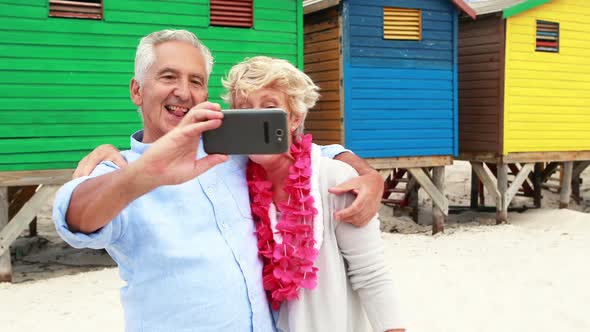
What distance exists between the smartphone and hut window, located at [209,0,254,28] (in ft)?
27.8

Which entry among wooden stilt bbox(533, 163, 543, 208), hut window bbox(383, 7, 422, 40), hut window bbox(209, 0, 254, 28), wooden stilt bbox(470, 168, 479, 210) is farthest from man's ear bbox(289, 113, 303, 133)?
wooden stilt bbox(533, 163, 543, 208)

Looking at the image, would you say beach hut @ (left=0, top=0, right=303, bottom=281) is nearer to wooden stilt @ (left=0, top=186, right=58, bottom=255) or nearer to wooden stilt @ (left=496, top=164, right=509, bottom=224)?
wooden stilt @ (left=0, top=186, right=58, bottom=255)

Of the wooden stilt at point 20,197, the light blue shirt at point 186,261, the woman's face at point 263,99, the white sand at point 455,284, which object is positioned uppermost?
the woman's face at point 263,99

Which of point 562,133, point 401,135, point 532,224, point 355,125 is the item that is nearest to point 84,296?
point 355,125

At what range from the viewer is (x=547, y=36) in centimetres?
1288

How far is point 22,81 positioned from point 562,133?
36.8 ft

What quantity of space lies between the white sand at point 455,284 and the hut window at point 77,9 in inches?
152

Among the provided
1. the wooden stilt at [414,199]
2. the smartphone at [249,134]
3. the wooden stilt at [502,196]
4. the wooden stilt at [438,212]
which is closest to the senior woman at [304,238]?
the smartphone at [249,134]

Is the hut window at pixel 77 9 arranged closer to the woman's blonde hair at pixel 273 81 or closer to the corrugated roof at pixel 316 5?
the corrugated roof at pixel 316 5

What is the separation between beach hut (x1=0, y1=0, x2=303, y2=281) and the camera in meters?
8.12

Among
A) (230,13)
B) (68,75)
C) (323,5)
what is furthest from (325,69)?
(68,75)

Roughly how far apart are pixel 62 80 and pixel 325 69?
4.95 metres

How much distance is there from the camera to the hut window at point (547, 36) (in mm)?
12758

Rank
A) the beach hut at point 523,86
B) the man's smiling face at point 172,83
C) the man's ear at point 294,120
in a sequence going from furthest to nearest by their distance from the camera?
the beach hut at point 523,86
the man's ear at point 294,120
the man's smiling face at point 172,83
